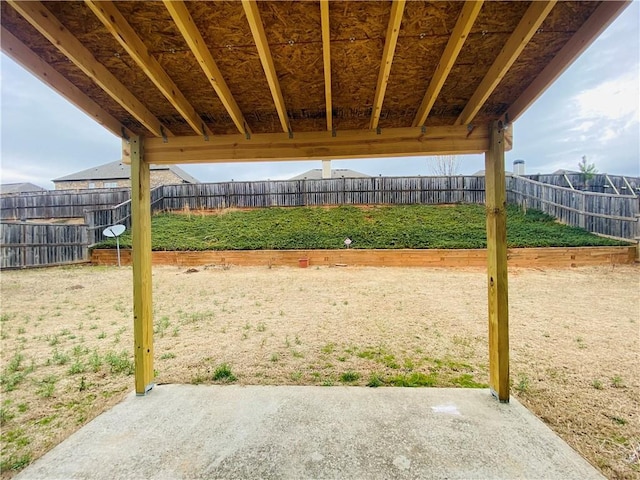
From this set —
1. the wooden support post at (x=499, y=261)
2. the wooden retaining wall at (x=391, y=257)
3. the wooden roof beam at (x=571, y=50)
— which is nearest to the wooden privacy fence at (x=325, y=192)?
the wooden retaining wall at (x=391, y=257)

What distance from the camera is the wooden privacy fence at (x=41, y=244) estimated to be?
942 cm

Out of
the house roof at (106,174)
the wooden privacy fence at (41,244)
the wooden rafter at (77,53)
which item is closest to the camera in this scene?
the wooden rafter at (77,53)

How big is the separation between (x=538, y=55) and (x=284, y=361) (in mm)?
3414

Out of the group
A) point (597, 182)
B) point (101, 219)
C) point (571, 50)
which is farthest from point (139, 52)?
point (597, 182)

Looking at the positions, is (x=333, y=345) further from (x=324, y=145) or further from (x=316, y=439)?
(x=324, y=145)

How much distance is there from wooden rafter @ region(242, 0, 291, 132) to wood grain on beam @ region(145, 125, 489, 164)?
24cm

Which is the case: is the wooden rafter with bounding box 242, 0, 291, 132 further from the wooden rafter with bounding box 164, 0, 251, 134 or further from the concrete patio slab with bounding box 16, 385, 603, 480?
the concrete patio slab with bounding box 16, 385, 603, 480

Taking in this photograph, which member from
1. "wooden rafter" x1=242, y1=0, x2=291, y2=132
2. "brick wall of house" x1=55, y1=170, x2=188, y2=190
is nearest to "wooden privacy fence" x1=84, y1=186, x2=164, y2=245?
"brick wall of house" x1=55, y1=170, x2=188, y2=190

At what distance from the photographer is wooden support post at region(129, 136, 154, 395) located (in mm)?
2383

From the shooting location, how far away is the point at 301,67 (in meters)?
1.92

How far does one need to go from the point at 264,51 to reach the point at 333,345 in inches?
128

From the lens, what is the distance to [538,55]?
1771 millimetres

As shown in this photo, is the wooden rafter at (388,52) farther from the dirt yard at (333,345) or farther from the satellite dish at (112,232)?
the satellite dish at (112,232)

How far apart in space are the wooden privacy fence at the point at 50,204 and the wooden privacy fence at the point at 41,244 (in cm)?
542
